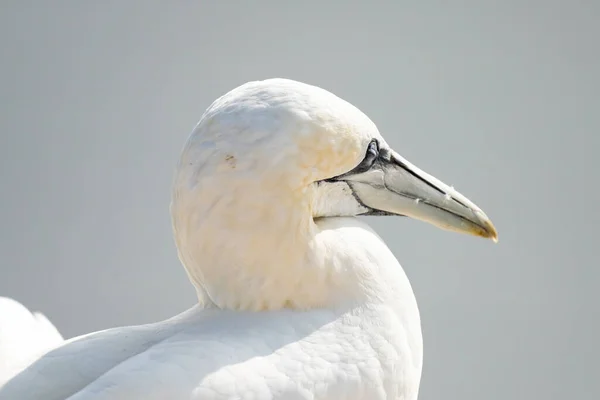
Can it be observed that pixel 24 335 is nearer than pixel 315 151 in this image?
No

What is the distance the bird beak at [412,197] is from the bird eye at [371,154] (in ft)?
0.04

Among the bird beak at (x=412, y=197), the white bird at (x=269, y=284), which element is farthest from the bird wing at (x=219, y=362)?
the bird beak at (x=412, y=197)

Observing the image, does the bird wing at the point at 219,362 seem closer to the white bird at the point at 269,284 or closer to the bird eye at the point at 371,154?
the white bird at the point at 269,284

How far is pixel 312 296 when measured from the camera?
100 centimetres

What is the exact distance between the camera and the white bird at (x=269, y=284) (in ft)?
3.02

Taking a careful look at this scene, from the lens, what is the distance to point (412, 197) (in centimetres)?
110

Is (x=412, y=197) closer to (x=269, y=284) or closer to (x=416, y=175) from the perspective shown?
(x=416, y=175)

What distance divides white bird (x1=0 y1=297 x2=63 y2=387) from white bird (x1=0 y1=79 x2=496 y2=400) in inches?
2.0

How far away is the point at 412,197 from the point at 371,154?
87mm

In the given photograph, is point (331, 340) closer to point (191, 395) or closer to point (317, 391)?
point (317, 391)

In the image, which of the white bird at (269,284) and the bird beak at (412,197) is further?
the bird beak at (412,197)

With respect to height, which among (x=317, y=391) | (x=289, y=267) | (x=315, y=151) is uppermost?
(x=315, y=151)

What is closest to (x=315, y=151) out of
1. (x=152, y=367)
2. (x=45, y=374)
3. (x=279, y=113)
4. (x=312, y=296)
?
(x=279, y=113)

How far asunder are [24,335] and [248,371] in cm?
41
